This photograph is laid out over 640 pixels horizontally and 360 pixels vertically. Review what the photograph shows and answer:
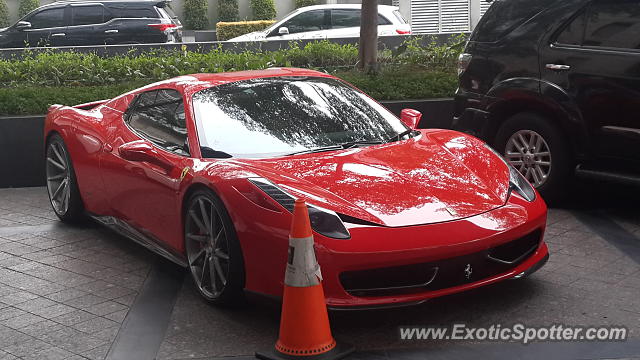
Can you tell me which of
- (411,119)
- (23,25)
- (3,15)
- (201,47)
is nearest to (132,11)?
(23,25)

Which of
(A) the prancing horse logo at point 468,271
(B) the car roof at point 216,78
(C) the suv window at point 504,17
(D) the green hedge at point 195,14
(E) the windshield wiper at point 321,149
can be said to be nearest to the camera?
(A) the prancing horse logo at point 468,271

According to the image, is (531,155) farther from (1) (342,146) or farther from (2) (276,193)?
Result: (2) (276,193)

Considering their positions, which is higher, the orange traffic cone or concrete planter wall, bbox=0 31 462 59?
concrete planter wall, bbox=0 31 462 59

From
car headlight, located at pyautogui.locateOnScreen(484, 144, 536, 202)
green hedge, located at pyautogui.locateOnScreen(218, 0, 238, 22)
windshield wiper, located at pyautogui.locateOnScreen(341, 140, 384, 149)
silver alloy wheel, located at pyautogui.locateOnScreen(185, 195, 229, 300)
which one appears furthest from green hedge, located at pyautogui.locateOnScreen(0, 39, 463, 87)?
green hedge, located at pyautogui.locateOnScreen(218, 0, 238, 22)

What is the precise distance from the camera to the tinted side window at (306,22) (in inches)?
752

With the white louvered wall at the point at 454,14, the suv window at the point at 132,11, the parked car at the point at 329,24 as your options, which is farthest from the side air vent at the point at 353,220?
the white louvered wall at the point at 454,14

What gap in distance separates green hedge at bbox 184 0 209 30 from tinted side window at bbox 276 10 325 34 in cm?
1411

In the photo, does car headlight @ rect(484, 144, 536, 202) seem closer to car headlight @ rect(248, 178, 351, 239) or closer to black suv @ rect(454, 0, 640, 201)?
car headlight @ rect(248, 178, 351, 239)

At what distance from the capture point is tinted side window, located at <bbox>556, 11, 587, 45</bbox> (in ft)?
24.0

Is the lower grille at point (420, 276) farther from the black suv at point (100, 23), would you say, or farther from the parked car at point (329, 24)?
the black suv at point (100, 23)

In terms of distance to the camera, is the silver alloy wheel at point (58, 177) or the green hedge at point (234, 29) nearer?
the silver alloy wheel at point (58, 177)

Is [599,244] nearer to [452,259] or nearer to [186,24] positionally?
[452,259]

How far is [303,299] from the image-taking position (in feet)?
14.5

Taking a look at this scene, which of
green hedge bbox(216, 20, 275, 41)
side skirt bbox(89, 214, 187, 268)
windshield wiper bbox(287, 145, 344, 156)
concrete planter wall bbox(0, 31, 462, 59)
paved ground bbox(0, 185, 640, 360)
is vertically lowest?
paved ground bbox(0, 185, 640, 360)
